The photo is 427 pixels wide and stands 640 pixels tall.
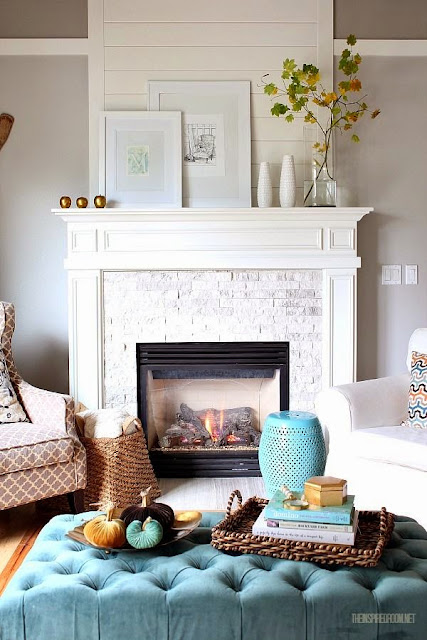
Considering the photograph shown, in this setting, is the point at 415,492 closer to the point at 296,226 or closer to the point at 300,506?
the point at 300,506

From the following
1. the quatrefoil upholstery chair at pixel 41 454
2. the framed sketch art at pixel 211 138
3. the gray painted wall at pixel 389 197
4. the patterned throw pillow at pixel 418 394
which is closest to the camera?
the quatrefoil upholstery chair at pixel 41 454

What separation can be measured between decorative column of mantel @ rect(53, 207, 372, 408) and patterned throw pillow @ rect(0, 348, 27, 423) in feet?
1.74

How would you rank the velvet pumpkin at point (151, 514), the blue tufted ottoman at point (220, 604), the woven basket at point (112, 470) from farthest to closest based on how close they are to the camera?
the woven basket at point (112, 470) < the velvet pumpkin at point (151, 514) < the blue tufted ottoman at point (220, 604)

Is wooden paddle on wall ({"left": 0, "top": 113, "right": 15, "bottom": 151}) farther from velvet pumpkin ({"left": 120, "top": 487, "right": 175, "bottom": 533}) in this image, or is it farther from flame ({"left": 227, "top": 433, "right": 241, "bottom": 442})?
velvet pumpkin ({"left": 120, "top": 487, "right": 175, "bottom": 533})

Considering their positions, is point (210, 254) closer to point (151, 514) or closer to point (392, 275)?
point (392, 275)

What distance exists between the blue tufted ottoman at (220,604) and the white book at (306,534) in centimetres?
8

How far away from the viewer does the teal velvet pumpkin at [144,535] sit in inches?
77.3

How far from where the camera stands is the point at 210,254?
411 centimetres

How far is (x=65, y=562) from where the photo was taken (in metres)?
1.97

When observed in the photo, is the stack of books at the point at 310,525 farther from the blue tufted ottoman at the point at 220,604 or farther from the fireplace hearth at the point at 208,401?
the fireplace hearth at the point at 208,401

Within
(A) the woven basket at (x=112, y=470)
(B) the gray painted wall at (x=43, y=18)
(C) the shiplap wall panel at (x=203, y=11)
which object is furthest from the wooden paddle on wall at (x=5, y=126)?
(A) the woven basket at (x=112, y=470)

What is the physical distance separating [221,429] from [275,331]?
0.67m

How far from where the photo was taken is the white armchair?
2.99 metres

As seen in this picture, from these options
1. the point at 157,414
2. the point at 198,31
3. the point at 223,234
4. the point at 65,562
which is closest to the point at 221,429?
the point at 157,414
